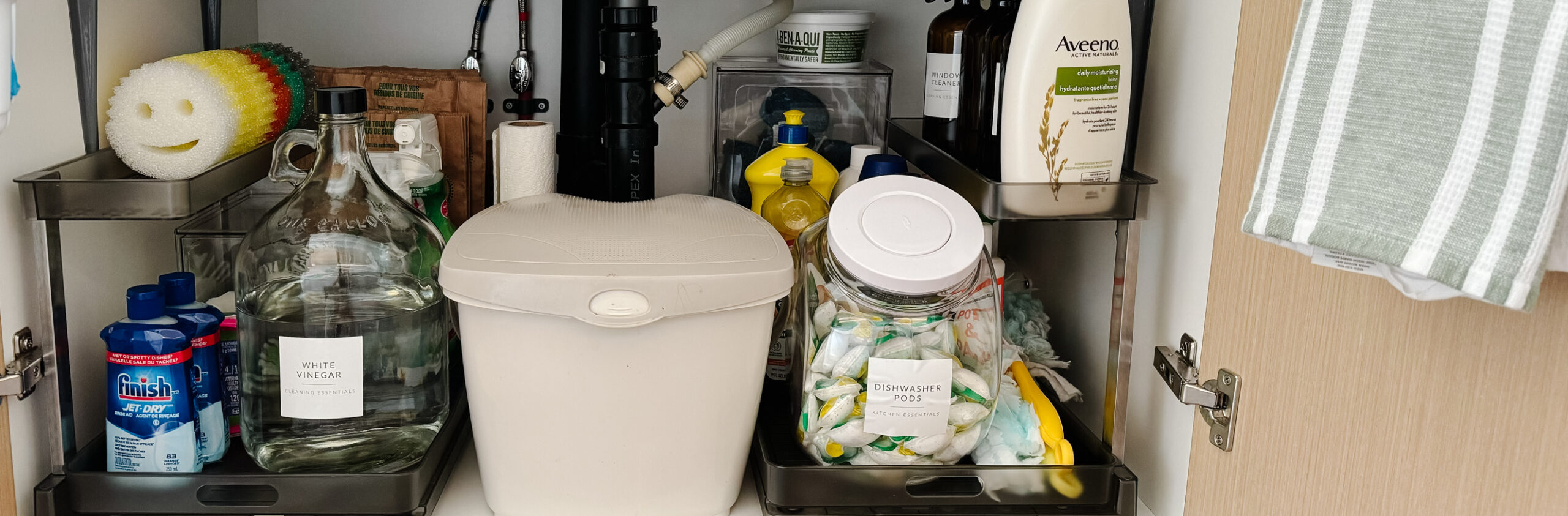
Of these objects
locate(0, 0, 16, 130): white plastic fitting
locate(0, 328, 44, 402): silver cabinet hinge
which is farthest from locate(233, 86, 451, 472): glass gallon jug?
locate(0, 0, 16, 130): white plastic fitting

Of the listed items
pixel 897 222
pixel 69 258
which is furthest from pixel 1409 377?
pixel 69 258

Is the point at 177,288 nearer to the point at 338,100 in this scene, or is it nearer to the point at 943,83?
the point at 338,100

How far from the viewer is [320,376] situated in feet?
2.69

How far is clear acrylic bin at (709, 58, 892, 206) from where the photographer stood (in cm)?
122

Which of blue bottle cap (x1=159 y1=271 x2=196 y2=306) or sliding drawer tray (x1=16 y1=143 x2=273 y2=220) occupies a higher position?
sliding drawer tray (x1=16 y1=143 x2=273 y2=220)

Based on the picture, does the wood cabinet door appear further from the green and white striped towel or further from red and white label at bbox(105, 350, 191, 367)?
red and white label at bbox(105, 350, 191, 367)

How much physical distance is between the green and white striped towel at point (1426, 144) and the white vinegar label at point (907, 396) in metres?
0.30

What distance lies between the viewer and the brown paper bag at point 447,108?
3.80 ft

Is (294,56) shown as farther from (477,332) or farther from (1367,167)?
(1367,167)

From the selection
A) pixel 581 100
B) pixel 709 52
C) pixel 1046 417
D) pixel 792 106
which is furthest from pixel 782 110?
pixel 1046 417

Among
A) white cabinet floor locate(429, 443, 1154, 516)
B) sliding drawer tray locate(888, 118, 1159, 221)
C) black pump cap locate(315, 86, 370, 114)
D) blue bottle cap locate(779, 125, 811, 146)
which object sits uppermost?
black pump cap locate(315, 86, 370, 114)

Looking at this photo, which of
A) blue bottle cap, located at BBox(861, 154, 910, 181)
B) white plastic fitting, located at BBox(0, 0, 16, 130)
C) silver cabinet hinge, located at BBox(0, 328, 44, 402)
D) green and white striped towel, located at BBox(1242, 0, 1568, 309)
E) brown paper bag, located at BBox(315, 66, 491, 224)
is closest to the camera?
green and white striped towel, located at BBox(1242, 0, 1568, 309)

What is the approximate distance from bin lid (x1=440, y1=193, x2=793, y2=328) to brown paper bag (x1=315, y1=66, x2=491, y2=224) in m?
0.31

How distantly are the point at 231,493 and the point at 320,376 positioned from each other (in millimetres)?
137
